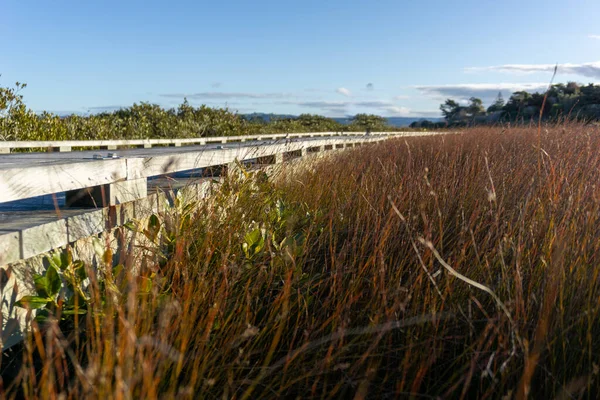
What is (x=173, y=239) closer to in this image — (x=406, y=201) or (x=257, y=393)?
(x=257, y=393)

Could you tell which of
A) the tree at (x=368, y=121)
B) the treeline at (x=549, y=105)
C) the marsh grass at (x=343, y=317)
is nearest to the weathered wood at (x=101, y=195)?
the marsh grass at (x=343, y=317)

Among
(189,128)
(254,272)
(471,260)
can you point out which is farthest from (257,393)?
(189,128)

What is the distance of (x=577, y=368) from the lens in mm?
2256

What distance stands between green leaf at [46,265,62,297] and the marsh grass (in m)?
0.18

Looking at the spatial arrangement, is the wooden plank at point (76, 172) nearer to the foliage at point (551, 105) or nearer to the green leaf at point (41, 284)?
the green leaf at point (41, 284)

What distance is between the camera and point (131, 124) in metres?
16.8

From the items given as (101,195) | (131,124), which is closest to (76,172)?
(101,195)

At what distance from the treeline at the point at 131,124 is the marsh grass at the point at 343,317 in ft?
36.8

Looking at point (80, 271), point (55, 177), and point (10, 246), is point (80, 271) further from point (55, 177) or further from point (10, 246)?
point (55, 177)

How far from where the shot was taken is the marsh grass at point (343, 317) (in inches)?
76.7

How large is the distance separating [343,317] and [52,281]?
1.39 m

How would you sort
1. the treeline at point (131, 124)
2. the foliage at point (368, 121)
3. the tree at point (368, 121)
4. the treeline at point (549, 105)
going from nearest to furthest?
the treeline at point (131, 124) < the treeline at point (549, 105) < the foliage at point (368, 121) < the tree at point (368, 121)

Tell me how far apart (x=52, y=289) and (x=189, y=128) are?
21311 mm

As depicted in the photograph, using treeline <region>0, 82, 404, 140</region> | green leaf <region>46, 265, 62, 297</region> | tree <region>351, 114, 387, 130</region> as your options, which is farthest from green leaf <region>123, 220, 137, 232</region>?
tree <region>351, 114, 387, 130</region>
